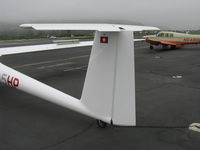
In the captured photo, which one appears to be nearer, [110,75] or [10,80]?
[110,75]

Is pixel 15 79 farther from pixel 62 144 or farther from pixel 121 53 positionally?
pixel 121 53

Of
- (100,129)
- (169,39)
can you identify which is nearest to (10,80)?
(100,129)

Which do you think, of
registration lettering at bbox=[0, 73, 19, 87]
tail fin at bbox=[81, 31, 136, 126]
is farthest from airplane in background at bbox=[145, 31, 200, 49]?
tail fin at bbox=[81, 31, 136, 126]

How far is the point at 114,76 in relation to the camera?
4.52 m

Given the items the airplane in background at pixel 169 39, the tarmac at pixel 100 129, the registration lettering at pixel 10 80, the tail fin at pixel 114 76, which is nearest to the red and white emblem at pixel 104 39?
the tail fin at pixel 114 76

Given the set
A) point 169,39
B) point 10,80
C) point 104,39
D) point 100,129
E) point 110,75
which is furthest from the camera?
point 169,39

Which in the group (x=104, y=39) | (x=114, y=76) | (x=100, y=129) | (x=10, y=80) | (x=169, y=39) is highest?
(x=104, y=39)

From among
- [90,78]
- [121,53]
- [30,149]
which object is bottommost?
[30,149]

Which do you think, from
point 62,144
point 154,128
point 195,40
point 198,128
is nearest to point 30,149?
point 62,144

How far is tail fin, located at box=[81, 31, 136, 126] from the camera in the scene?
4336 mm

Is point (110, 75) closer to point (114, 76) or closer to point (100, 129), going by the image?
point (114, 76)

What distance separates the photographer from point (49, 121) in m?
6.71

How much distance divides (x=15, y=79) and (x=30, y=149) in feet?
9.48

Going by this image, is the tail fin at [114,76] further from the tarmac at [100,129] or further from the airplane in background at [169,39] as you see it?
the airplane in background at [169,39]
